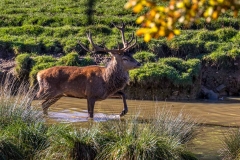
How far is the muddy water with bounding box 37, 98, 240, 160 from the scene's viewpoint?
Answer: 31.0ft

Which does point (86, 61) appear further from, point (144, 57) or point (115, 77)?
point (115, 77)

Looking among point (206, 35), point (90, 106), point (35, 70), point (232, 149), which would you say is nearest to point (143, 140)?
point (232, 149)

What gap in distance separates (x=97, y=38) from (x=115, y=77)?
21.7ft

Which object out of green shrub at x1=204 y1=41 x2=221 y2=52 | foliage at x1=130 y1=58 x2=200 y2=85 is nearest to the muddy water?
foliage at x1=130 y1=58 x2=200 y2=85

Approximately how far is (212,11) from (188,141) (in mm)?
5565

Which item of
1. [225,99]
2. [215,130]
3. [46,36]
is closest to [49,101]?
[215,130]

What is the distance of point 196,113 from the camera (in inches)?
532

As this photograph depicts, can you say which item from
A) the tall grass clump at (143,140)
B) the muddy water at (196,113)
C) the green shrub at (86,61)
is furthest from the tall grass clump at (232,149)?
the green shrub at (86,61)

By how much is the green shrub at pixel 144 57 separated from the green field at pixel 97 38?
0.10 feet

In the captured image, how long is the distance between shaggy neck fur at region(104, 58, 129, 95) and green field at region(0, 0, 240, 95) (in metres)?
3.22

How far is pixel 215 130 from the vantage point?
36.1 ft

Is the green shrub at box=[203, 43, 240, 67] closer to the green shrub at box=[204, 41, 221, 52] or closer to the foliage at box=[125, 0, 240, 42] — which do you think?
the green shrub at box=[204, 41, 221, 52]

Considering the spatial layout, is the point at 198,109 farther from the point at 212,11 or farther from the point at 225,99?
the point at 212,11

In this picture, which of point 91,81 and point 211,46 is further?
point 211,46
